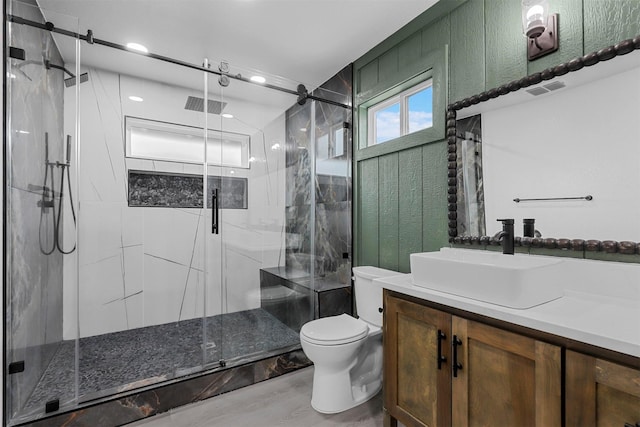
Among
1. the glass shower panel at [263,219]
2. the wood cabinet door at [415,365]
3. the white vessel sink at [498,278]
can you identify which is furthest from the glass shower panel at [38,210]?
the white vessel sink at [498,278]

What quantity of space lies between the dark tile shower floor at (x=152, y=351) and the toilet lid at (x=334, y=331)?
62cm

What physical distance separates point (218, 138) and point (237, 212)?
63cm

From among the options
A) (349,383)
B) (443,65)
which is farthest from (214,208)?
(443,65)

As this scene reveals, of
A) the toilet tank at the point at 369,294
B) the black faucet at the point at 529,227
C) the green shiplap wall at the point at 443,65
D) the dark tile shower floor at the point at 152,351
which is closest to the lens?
the green shiplap wall at the point at 443,65

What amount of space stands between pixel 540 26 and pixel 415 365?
170cm

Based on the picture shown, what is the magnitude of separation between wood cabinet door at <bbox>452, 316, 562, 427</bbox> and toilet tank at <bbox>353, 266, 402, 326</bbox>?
84 centimetres

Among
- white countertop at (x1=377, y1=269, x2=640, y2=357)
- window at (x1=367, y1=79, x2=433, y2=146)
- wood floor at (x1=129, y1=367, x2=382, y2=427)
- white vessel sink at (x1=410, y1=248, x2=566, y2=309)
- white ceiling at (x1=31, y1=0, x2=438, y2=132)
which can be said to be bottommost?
wood floor at (x1=129, y1=367, x2=382, y2=427)

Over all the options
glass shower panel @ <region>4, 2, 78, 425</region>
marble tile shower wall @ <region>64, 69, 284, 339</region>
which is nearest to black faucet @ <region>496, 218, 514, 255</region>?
marble tile shower wall @ <region>64, 69, 284, 339</region>

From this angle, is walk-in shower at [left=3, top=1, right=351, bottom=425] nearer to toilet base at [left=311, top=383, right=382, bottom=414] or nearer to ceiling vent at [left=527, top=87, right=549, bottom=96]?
toilet base at [left=311, top=383, right=382, bottom=414]

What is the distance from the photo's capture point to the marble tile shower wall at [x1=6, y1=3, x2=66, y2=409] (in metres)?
1.65

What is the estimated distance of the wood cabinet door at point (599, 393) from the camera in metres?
0.85

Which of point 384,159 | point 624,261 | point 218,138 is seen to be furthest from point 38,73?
point 624,261

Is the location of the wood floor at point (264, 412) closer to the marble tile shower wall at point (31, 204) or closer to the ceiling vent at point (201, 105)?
the marble tile shower wall at point (31, 204)

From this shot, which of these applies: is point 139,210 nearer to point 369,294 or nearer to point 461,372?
point 369,294
